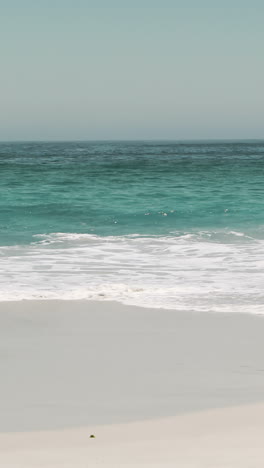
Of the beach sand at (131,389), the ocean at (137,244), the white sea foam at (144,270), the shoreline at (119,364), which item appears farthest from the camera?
the ocean at (137,244)

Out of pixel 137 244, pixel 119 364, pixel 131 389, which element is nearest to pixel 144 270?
pixel 137 244

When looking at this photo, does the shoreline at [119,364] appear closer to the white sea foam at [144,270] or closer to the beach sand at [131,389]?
the beach sand at [131,389]

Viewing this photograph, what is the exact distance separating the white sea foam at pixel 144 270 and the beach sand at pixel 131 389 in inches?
37.2

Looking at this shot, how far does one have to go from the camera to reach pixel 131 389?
16.0ft

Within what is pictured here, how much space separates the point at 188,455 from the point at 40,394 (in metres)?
1.46

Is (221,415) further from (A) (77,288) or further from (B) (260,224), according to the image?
(B) (260,224)

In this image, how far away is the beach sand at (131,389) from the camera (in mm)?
3836

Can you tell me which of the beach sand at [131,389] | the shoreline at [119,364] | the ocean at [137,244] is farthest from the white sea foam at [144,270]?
the beach sand at [131,389]

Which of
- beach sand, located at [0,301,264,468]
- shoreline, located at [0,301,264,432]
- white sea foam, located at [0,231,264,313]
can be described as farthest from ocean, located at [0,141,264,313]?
beach sand, located at [0,301,264,468]

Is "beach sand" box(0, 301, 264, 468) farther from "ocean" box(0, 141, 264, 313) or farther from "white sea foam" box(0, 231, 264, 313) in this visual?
"ocean" box(0, 141, 264, 313)

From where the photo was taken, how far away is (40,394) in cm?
476

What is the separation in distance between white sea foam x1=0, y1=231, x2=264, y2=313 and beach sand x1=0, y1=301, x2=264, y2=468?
95 cm

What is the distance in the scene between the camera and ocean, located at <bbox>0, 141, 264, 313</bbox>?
333 inches

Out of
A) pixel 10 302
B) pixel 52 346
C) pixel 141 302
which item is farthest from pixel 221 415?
pixel 10 302
